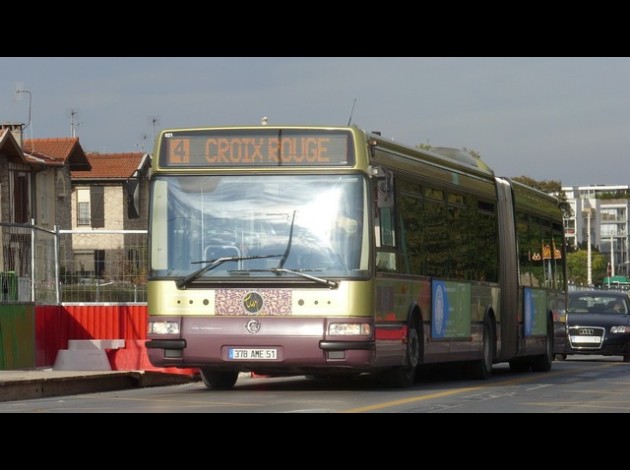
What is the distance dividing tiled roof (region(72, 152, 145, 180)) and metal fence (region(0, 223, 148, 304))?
5802 centimetres

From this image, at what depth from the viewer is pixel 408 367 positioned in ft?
68.5

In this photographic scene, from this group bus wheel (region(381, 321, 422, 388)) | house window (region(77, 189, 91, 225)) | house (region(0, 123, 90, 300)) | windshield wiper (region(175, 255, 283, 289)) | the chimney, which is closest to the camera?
windshield wiper (region(175, 255, 283, 289))

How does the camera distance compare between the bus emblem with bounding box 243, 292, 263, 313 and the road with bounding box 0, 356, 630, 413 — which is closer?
the road with bounding box 0, 356, 630, 413

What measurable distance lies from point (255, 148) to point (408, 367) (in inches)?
140

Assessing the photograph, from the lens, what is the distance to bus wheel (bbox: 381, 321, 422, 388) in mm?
20703

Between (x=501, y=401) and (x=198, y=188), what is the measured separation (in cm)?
440

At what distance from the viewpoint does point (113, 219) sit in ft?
282

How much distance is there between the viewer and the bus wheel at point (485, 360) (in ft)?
81.3

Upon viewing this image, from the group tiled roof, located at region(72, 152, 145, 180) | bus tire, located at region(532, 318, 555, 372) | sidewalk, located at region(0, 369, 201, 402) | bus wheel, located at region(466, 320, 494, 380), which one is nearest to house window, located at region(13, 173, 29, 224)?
tiled roof, located at region(72, 152, 145, 180)

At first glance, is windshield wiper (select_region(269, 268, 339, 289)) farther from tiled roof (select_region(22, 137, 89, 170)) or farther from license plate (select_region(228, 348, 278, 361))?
tiled roof (select_region(22, 137, 89, 170))

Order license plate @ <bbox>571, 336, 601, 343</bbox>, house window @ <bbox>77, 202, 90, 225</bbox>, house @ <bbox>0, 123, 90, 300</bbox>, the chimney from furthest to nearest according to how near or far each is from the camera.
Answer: house window @ <bbox>77, 202, 90, 225</bbox> < the chimney < house @ <bbox>0, 123, 90, 300</bbox> < license plate @ <bbox>571, 336, 601, 343</bbox>

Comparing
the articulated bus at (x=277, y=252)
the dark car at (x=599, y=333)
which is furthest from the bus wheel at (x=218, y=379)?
the dark car at (x=599, y=333)

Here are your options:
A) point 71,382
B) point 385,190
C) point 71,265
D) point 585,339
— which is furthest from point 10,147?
point 385,190
